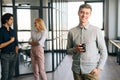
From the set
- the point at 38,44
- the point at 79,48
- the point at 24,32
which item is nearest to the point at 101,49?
the point at 79,48

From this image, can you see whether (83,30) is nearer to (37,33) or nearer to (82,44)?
(82,44)

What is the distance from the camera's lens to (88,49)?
2311 mm

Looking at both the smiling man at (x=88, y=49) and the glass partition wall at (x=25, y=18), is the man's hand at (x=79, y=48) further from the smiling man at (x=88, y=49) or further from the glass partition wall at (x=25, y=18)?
the glass partition wall at (x=25, y=18)

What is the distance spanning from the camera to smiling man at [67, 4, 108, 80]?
2297 millimetres

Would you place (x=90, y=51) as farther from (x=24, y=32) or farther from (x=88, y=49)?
(x=24, y=32)

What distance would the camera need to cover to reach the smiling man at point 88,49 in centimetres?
230

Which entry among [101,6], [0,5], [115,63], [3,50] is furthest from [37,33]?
[101,6]

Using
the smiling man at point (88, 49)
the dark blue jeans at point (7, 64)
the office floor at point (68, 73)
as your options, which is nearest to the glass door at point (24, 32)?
the office floor at point (68, 73)

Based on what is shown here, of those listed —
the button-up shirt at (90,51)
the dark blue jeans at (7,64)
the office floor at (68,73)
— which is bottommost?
the office floor at (68,73)

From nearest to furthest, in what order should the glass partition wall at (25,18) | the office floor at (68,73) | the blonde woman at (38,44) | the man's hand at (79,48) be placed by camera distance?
the man's hand at (79,48), the blonde woman at (38,44), the glass partition wall at (25,18), the office floor at (68,73)

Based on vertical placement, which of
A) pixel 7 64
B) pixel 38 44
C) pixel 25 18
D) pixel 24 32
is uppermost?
pixel 25 18

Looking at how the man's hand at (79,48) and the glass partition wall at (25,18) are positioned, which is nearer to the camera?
the man's hand at (79,48)

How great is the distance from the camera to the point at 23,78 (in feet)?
19.2

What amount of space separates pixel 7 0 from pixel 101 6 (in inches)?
232
